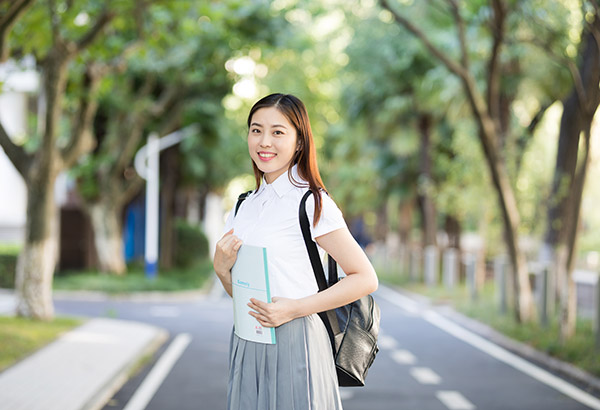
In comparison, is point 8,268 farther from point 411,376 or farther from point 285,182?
point 285,182

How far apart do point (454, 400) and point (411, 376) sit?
1.36 metres

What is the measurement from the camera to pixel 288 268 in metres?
2.80

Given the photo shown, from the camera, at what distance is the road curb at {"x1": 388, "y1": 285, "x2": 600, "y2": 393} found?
8789 mm

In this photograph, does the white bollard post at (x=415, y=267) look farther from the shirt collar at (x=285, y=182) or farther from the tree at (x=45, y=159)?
the shirt collar at (x=285, y=182)

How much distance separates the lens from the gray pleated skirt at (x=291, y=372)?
2.86 meters

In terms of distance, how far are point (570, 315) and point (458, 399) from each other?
156 inches

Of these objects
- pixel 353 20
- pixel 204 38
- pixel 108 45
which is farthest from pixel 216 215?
pixel 108 45

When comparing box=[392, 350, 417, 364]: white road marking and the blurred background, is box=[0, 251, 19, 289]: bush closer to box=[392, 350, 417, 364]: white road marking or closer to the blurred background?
the blurred background

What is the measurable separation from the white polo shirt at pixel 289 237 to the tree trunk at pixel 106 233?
71.7 feet

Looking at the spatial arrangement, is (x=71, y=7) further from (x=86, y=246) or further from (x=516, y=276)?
(x=86, y=246)

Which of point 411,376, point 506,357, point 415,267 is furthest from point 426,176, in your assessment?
point 411,376

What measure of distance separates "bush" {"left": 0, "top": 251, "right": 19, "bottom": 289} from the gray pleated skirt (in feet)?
67.6

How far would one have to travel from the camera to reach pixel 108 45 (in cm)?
1405

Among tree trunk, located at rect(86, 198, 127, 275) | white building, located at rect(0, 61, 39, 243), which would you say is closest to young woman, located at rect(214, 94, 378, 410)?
tree trunk, located at rect(86, 198, 127, 275)
